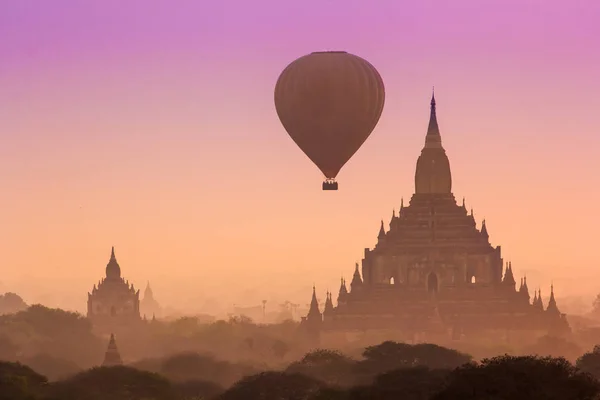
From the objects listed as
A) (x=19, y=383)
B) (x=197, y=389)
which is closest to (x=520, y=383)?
(x=19, y=383)

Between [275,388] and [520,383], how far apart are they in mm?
29536

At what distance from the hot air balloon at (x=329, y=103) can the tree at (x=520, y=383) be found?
133 feet

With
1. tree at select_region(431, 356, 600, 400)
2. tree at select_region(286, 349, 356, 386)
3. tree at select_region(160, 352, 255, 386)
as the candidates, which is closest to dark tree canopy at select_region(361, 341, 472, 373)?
tree at select_region(286, 349, 356, 386)

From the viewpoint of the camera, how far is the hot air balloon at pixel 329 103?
14250cm

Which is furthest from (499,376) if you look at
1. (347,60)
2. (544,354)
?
(544,354)

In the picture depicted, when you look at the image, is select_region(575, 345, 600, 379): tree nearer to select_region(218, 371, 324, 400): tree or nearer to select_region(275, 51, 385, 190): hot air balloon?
select_region(218, 371, 324, 400): tree

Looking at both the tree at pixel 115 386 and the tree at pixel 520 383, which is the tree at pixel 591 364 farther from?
the tree at pixel 520 383

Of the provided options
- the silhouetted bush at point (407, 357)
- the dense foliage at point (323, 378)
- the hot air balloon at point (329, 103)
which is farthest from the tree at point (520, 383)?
the silhouetted bush at point (407, 357)

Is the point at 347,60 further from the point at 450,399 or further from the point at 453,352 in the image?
the point at 450,399

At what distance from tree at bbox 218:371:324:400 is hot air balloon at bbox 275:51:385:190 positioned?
51.0 feet

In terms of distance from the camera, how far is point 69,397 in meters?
122

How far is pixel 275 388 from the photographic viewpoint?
126 metres

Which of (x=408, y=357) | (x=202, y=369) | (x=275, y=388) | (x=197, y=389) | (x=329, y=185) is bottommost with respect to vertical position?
(x=275, y=388)

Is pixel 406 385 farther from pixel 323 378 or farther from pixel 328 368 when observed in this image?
pixel 328 368
